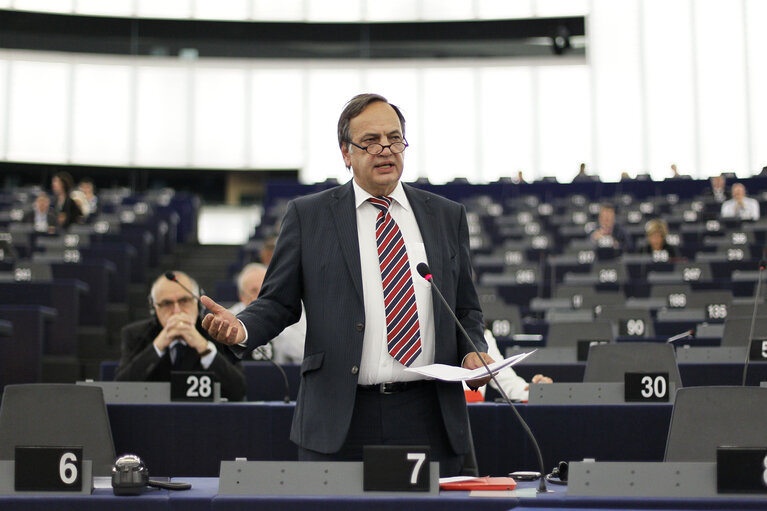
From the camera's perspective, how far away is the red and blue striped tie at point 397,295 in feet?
8.02

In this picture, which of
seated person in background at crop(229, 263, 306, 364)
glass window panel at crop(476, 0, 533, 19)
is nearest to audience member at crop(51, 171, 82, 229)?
seated person in background at crop(229, 263, 306, 364)

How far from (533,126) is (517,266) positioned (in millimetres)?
10526

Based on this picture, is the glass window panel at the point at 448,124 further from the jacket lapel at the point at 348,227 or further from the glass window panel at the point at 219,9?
the jacket lapel at the point at 348,227

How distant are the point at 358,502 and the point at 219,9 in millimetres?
18650

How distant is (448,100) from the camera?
19969 millimetres

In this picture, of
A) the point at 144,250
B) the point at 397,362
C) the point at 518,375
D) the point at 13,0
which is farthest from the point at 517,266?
the point at 13,0

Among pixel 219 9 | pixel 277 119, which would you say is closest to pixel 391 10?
pixel 277 119

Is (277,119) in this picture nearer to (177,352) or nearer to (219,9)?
(219,9)

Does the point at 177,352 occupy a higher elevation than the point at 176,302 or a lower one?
lower

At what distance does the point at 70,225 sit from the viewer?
→ 1139cm

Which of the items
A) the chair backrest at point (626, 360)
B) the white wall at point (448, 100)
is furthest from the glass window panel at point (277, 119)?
the chair backrest at point (626, 360)

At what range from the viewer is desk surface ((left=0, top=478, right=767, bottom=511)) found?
2.01 meters

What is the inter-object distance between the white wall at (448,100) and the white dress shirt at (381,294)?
1708 cm

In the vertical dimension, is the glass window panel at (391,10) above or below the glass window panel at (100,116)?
above
